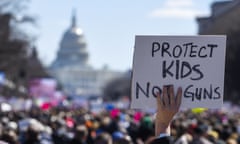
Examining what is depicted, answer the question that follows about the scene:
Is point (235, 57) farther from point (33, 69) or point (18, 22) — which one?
point (33, 69)

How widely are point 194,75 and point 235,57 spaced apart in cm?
6759

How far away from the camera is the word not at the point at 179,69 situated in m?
6.26

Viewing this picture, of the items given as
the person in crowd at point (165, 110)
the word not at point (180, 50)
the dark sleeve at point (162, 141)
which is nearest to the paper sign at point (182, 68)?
the word not at point (180, 50)

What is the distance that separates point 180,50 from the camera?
624cm

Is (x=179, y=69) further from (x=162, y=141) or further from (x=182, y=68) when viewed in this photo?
(x=162, y=141)

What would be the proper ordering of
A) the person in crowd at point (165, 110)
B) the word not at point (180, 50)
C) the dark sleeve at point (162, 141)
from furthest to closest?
the word not at point (180, 50) < the person in crowd at point (165, 110) < the dark sleeve at point (162, 141)

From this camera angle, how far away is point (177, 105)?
6000 mm

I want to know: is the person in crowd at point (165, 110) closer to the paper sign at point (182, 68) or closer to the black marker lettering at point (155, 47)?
the paper sign at point (182, 68)

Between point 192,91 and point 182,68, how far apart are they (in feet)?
0.58

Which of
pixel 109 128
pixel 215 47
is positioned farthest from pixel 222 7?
pixel 109 128

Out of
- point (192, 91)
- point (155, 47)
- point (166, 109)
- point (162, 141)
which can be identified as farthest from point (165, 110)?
point (155, 47)

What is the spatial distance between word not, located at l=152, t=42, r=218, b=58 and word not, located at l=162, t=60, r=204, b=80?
0.06 m

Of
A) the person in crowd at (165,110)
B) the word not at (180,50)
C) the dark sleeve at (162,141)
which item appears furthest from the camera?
the word not at (180,50)

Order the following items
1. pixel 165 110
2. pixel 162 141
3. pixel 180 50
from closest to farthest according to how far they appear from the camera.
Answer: pixel 162 141 < pixel 165 110 < pixel 180 50
